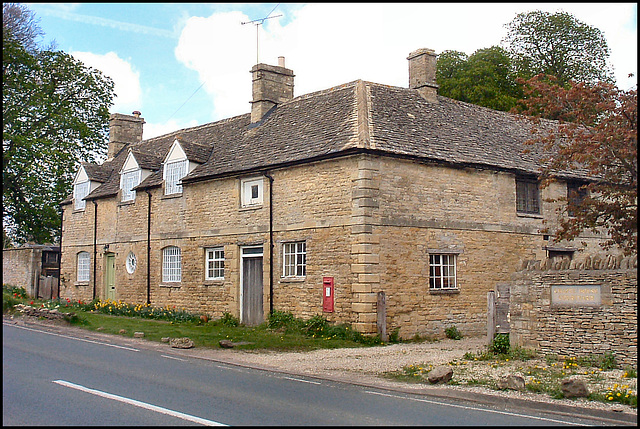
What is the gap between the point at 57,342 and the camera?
16.4 metres

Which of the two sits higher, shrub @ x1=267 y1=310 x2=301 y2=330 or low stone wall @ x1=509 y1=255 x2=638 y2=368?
low stone wall @ x1=509 y1=255 x2=638 y2=368

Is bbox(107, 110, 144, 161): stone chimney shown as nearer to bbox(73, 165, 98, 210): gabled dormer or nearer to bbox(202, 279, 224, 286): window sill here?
bbox(73, 165, 98, 210): gabled dormer

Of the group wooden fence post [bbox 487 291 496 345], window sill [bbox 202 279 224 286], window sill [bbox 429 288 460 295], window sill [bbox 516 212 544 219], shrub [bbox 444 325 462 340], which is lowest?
shrub [bbox 444 325 462 340]

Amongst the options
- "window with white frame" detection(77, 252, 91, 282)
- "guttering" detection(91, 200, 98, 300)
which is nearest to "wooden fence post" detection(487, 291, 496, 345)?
"guttering" detection(91, 200, 98, 300)

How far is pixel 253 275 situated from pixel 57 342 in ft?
23.0

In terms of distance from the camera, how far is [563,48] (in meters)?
43.2

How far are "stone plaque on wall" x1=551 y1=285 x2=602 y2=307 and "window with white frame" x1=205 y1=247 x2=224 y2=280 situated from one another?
12374mm

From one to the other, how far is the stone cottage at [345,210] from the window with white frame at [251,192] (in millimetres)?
58

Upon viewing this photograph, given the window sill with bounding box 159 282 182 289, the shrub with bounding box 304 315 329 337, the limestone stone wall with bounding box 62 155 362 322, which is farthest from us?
the window sill with bounding box 159 282 182 289

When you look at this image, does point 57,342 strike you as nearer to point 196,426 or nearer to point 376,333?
point 376,333

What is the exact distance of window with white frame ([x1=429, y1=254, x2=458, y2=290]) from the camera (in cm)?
1967

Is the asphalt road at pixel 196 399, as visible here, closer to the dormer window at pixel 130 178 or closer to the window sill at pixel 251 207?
the window sill at pixel 251 207

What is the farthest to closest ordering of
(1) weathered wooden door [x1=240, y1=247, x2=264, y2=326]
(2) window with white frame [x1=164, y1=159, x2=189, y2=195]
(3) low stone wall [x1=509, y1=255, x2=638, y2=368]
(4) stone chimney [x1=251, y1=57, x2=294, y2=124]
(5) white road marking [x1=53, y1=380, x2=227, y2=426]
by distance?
1. (4) stone chimney [x1=251, y1=57, x2=294, y2=124]
2. (2) window with white frame [x1=164, y1=159, x2=189, y2=195]
3. (1) weathered wooden door [x1=240, y1=247, x2=264, y2=326]
4. (3) low stone wall [x1=509, y1=255, x2=638, y2=368]
5. (5) white road marking [x1=53, y1=380, x2=227, y2=426]

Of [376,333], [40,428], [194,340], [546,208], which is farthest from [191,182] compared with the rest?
[40,428]
